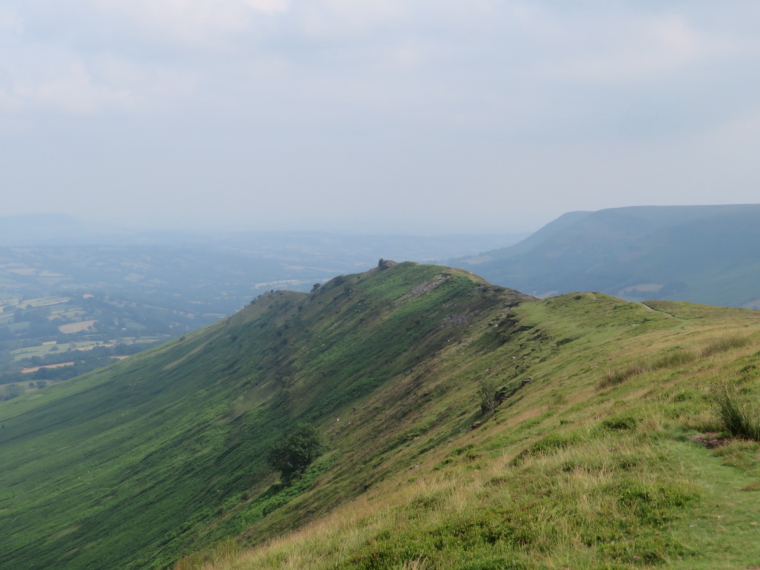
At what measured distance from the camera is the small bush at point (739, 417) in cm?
1339

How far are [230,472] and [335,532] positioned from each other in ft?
260

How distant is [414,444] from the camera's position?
4388cm

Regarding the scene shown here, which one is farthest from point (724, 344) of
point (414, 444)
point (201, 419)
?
point (201, 419)

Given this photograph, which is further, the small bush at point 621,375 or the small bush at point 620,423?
the small bush at point 621,375

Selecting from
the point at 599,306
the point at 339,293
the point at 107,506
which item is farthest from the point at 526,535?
the point at 339,293

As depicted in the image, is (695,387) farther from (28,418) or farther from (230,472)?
(28,418)

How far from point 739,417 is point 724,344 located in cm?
1413

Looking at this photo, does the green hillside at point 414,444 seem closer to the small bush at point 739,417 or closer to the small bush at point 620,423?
the small bush at point 620,423

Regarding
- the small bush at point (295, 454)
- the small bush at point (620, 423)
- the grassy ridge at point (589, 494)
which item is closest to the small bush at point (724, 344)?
the grassy ridge at point (589, 494)

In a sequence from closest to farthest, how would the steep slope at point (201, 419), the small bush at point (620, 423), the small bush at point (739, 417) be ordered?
the small bush at point (739, 417) → the small bush at point (620, 423) → the steep slope at point (201, 419)

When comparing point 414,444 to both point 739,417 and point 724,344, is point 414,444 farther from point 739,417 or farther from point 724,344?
point 739,417

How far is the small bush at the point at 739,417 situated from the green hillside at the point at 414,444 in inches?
25.9

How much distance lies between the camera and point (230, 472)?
3332 inches

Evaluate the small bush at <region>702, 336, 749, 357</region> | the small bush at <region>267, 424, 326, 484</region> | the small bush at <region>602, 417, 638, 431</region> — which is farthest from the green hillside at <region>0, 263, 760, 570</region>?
the small bush at <region>267, 424, 326, 484</region>
